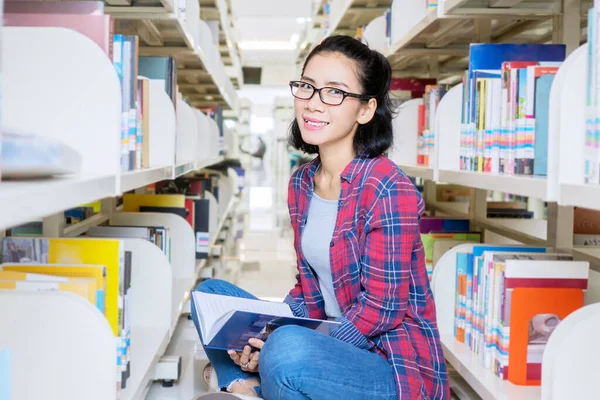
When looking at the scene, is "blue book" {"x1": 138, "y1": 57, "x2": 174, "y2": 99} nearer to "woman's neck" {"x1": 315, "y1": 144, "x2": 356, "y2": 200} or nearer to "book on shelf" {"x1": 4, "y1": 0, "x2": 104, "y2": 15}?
"woman's neck" {"x1": 315, "y1": 144, "x2": 356, "y2": 200}

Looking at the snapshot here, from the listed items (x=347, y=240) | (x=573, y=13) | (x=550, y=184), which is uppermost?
(x=573, y=13)

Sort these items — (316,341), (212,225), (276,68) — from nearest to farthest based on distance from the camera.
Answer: (316,341) → (212,225) → (276,68)

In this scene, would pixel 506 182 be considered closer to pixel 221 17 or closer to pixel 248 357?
pixel 248 357

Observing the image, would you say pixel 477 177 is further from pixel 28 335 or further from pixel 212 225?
pixel 212 225

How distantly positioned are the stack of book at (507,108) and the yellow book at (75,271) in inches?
37.8

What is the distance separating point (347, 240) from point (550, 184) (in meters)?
0.55

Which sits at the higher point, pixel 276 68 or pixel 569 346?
pixel 276 68

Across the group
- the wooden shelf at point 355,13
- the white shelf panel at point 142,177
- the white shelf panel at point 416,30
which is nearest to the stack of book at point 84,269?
the white shelf panel at point 142,177

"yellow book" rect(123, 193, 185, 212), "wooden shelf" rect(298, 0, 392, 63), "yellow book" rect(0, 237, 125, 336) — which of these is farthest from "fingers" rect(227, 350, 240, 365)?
"wooden shelf" rect(298, 0, 392, 63)

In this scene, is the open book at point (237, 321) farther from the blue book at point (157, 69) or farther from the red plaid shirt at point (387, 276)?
the blue book at point (157, 69)

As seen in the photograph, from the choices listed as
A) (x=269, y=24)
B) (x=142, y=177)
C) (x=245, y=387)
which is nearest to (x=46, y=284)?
(x=142, y=177)

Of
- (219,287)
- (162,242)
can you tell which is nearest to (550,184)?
(219,287)

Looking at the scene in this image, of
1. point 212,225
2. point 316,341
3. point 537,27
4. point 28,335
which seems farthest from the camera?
point 212,225

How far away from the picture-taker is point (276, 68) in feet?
48.7
